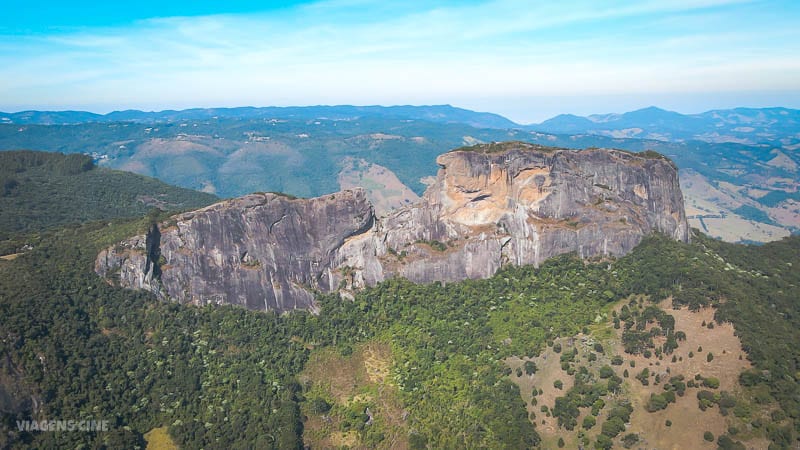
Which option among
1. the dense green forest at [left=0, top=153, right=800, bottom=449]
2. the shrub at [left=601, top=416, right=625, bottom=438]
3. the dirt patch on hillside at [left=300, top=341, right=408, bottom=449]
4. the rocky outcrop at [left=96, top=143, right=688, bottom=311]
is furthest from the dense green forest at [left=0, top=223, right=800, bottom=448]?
the shrub at [left=601, top=416, right=625, bottom=438]

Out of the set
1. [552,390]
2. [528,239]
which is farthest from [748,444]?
[528,239]

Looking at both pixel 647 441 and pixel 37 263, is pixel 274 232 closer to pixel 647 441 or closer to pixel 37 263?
pixel 37 263

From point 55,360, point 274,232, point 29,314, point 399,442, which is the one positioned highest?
point 274,232

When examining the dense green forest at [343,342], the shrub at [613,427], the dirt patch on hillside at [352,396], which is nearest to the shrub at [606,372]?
the dense green forest at [343,342]

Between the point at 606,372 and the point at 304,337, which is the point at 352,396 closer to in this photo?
the point at 304,337

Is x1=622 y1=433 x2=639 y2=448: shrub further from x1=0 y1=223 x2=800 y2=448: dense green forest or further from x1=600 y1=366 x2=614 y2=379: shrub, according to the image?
x1=0 y1=223 x2=800 y2=448: dense green forest

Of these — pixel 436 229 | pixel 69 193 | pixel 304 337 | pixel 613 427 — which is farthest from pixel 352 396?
pixel 69 193
